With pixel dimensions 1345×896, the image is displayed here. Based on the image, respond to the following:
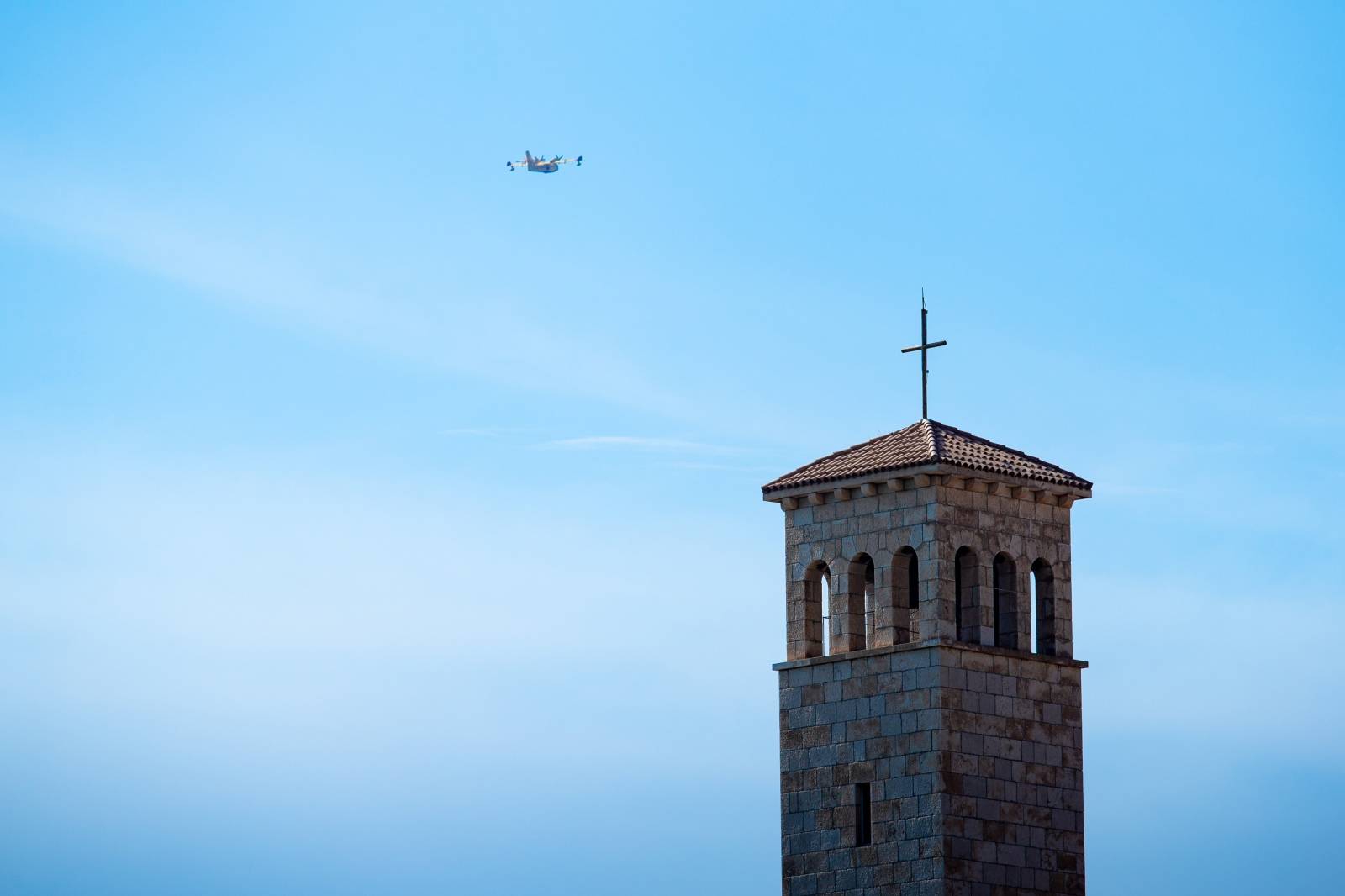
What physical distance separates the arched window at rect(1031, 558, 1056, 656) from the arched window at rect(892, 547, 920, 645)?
247 centimetres

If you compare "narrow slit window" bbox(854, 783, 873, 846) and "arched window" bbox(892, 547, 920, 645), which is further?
"arched window" bbox(892, 547, 920, 645)

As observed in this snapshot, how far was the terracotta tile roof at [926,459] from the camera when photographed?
55.9 meters

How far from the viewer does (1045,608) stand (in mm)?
57344

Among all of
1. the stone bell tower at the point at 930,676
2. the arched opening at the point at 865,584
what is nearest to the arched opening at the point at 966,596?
the stone bell tower at the point at 930,676

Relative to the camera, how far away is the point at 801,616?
2271 inches

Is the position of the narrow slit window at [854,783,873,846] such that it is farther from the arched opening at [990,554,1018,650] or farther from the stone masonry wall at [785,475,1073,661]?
the arched opening at [990,554,1018,650]

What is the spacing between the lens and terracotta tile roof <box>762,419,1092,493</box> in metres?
55.9

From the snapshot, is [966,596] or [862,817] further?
[966,596]

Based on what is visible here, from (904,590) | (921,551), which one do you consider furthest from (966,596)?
(921,551)

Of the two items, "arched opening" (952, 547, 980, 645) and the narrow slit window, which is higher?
"arched opening" (952, 547, 980, 645)

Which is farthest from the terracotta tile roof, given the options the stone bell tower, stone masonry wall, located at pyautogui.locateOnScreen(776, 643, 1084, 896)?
stone masonry wall, located at pyautogui.locateOnScreen(776, 643, 1084, 896)

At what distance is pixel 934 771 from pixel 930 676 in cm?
177

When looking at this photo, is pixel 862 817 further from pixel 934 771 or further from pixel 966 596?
pixel 966 596

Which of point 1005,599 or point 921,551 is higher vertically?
point 921,551
